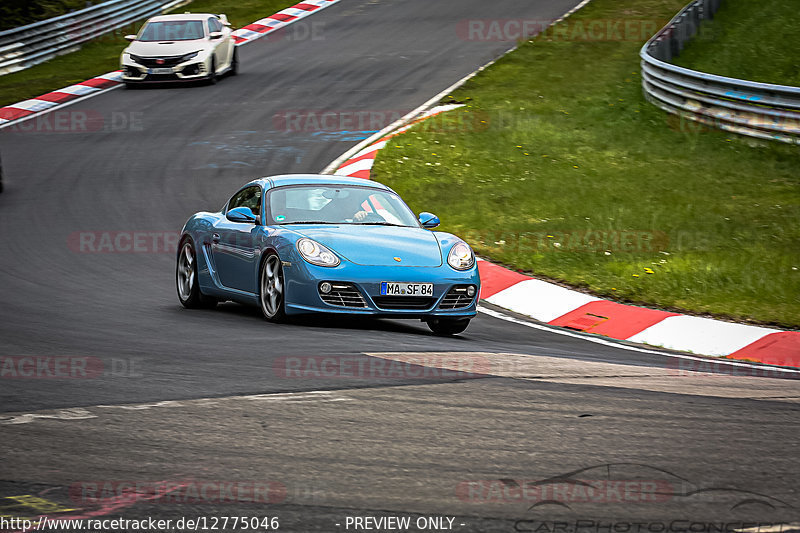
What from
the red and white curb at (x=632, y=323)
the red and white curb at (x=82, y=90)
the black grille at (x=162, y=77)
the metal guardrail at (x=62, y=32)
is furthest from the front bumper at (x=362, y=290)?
the metal guardrail at (x=62, y=32)

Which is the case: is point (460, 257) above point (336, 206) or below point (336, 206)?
below

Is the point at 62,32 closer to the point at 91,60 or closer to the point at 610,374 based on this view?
the point at 91,60

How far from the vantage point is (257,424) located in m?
5.26

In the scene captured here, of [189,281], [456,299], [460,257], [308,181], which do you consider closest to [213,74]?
[189,281]

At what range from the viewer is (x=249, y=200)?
10.5m

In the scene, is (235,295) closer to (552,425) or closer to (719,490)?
(552,425)

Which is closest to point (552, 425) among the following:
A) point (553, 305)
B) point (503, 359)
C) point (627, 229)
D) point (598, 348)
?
point (503, 359)

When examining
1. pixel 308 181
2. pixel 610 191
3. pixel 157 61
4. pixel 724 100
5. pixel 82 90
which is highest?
pixel 308 181

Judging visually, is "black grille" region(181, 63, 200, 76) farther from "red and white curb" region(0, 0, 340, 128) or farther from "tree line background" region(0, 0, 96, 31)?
"tree line background" region(0, 0, 96, 31)

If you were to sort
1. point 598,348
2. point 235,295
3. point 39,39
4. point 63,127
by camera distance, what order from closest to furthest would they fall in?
point 598,348 < point 235,295 < point 63,127 < point 39,39

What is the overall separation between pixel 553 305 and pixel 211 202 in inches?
247

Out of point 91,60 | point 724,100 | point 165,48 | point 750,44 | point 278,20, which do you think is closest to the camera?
point 724,100

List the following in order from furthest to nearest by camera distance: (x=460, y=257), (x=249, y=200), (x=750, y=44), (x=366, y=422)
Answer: (x=750, y=44)
(x=249, y=200)
(x=460, y=257)
(x=366, y=422)

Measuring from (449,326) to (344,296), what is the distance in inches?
42.4
